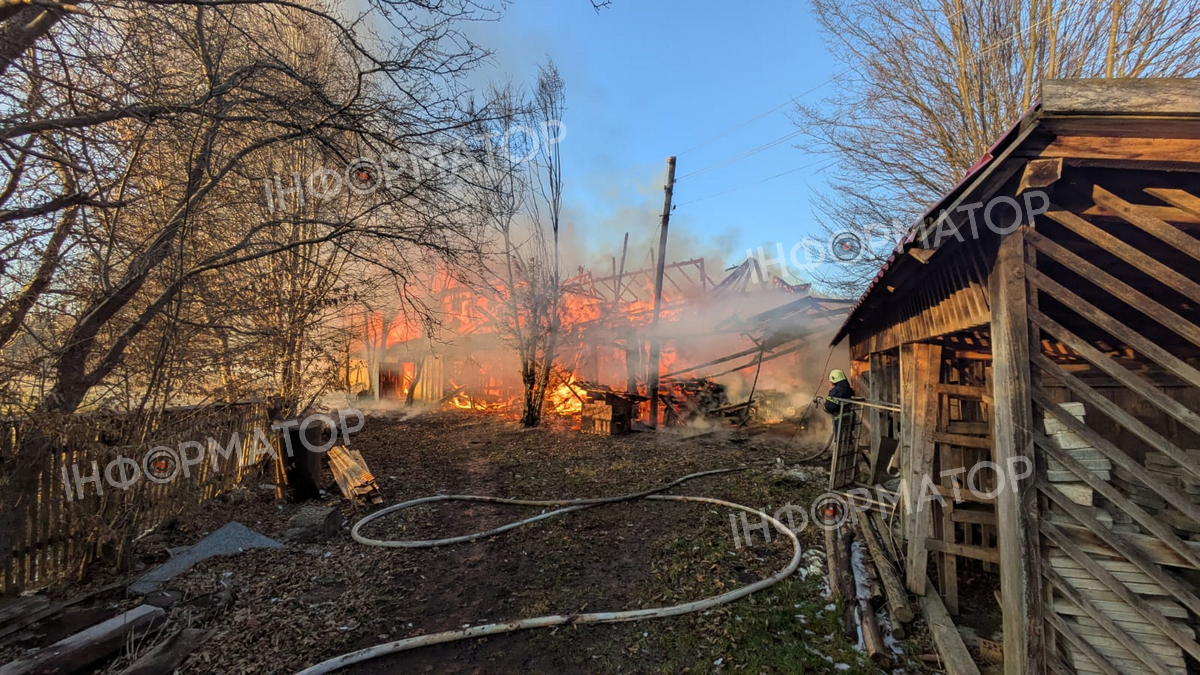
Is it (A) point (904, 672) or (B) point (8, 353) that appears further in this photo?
(B) point (8, 353)

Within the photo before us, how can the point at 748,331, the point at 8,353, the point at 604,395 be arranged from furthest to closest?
1. the point at 748,331
2. the point at 604,395
3. the point at 8,353

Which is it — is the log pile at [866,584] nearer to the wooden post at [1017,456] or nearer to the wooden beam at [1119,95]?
the wooden post at [1017,456]

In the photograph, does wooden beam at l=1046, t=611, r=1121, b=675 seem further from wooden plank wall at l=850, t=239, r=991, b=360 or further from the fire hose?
the fire hose

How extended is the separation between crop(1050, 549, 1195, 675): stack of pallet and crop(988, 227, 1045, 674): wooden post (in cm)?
17

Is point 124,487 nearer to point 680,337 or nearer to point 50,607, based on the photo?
point 50,607

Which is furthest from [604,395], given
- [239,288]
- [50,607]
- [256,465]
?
[50,607]

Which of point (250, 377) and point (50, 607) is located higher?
point (250, 377)

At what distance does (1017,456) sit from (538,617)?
3683 mm

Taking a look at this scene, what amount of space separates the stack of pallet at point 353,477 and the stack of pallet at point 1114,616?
7620 millimetres

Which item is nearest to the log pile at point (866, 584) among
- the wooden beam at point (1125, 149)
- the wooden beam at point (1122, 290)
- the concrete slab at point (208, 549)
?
the wooden beam at point (1122, 290)

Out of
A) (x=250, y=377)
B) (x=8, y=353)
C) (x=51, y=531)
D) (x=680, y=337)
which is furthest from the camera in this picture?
(x=680, y=337)

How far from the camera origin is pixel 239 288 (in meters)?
6.54

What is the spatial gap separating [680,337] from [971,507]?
40.4ft

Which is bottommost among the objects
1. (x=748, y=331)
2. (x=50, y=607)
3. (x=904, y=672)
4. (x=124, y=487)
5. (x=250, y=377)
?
(x=904, y=672)
